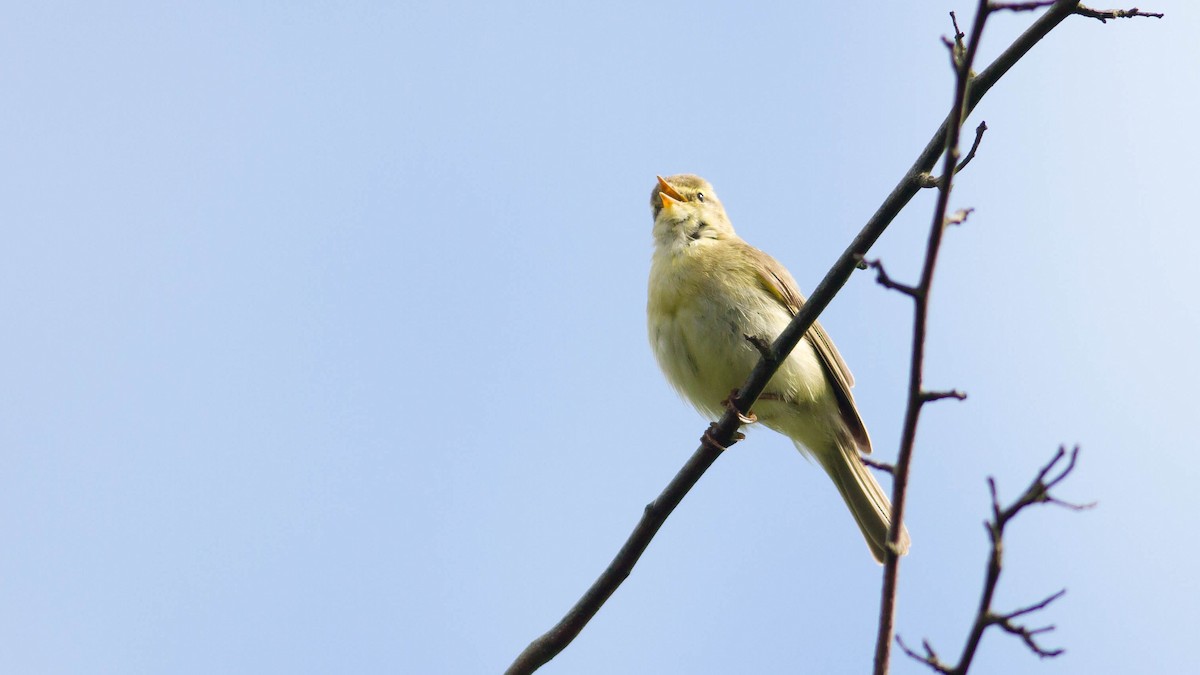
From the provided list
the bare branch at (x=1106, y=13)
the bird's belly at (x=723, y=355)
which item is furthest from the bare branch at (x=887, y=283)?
the bird's belly at (x=723, y=355)

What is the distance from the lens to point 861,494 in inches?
272

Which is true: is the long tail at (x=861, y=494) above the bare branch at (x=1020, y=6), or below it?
above

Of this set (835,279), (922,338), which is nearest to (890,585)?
(922,338)

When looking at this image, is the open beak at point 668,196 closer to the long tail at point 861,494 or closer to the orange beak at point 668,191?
the orange beak at point 668,191

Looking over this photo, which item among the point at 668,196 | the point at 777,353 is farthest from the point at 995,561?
the point at 668,196

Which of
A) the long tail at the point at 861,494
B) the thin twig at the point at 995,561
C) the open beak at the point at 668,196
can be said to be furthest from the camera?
the open beak at the point at 668,196

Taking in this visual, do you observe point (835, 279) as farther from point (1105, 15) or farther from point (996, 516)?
point (996, 516)

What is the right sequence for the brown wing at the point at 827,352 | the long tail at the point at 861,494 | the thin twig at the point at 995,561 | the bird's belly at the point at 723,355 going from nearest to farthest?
the thin twig at the point at 995,561 → the bird's belly at the point at 723,355 → the brown wing at the point at 827,352 → the long tail at the point at 861,494

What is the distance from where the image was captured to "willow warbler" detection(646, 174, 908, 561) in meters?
6.37

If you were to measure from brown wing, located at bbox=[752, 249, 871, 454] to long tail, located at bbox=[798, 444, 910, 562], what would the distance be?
0.50 feet

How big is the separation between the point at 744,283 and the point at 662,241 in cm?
88

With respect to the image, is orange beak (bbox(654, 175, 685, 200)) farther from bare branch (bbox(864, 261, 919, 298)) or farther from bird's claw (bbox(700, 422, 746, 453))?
bare branch (bbox(864, 261, 919, 298))

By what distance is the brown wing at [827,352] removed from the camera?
6.56 meters

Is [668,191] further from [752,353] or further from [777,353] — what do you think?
[777,353]
